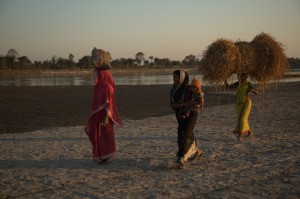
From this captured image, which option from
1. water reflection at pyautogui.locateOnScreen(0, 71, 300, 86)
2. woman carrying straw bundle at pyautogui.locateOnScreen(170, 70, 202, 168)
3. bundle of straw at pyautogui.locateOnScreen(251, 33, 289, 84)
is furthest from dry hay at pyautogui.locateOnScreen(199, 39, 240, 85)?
water reflection at pyautogui.locateOnScreen(0, 71, 300, 86)

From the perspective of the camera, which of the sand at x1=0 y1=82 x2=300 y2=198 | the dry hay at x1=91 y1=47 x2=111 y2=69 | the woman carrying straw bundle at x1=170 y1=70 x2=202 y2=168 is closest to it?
the sand at x1=0 y1=82 x2=300 y2=198

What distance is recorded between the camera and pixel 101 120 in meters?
6.02

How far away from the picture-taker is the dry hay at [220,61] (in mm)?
10508

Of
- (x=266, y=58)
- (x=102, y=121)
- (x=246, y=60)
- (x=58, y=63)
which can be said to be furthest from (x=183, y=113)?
(x=58, y=63)

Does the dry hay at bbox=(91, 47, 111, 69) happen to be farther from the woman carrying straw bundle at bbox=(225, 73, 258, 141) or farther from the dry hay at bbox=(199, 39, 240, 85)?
the dry hay at bbox=(199, 39, 240, 85)

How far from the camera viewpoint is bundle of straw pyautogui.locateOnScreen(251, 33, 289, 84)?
1141cm

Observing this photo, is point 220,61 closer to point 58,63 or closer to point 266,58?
point 266,58

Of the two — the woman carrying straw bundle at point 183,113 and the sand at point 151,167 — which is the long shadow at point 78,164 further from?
the woman carrying straw bundle at point 183,113

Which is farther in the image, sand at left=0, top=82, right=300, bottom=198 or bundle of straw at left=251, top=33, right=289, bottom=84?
bundle of straw at left=251, top=33, right=289, bottom=84

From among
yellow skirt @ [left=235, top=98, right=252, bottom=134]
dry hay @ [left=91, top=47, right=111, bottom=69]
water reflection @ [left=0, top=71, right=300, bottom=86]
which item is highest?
dry hay @ [left=91, top=47, right=111, bottom=69]

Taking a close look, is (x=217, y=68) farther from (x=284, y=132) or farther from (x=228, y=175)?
(x=228, y=175)

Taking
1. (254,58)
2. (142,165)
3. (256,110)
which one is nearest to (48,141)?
(142,165)

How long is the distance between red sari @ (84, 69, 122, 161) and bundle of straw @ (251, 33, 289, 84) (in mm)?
6730

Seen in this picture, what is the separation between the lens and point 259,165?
5.68 m
